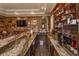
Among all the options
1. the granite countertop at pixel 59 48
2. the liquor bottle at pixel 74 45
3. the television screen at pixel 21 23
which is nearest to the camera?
the liquor bottle at pixel 74 45

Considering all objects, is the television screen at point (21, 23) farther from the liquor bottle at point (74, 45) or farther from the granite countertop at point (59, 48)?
the liquor bottle at point (74, 45)

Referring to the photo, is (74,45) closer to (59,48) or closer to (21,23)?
(59,48)

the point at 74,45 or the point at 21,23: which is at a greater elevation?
the point at 21,23

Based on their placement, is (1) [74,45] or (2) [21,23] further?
(2) [21,23]

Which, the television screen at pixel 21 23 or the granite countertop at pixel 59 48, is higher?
the television screen at pixel 21 23

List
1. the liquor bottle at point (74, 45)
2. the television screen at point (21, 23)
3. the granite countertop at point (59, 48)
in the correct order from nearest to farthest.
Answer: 1. the liquor bottle at point (74, 45)
2. the granite countertop at point (59, 48)
3. the television screen at point (21, 23)

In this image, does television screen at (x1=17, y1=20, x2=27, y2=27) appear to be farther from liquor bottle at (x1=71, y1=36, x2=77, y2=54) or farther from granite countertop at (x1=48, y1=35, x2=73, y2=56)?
liquor bottle at (x1=71, y1=36, x2=77, y2=54)

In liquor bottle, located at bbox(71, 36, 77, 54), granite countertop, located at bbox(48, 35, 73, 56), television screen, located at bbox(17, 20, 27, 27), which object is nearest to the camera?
liquor bottle, located at bbox(71, 36, 77, 54)

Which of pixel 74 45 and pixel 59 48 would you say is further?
pixel 59 48

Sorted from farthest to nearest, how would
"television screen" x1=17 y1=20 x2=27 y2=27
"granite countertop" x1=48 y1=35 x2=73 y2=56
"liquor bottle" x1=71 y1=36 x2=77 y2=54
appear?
"television screen" x1=17 y1=20 x2=27 y2=27, "granite countertop" x1=48 y1=35 x2=73 y2=56, "liquor bottle" x1=71 y1=36 x2=77 y2=54

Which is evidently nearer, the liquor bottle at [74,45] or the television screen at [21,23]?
the liquor bottle at [74,45]

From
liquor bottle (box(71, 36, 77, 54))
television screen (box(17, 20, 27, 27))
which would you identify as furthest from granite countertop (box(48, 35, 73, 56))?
television screen (box(17, 20, 27, 27))

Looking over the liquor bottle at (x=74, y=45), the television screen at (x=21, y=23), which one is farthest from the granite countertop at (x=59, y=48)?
the television screen at (x=21, y=23)

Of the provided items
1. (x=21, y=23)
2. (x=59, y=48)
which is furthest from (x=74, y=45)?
(x=21, y=23)
